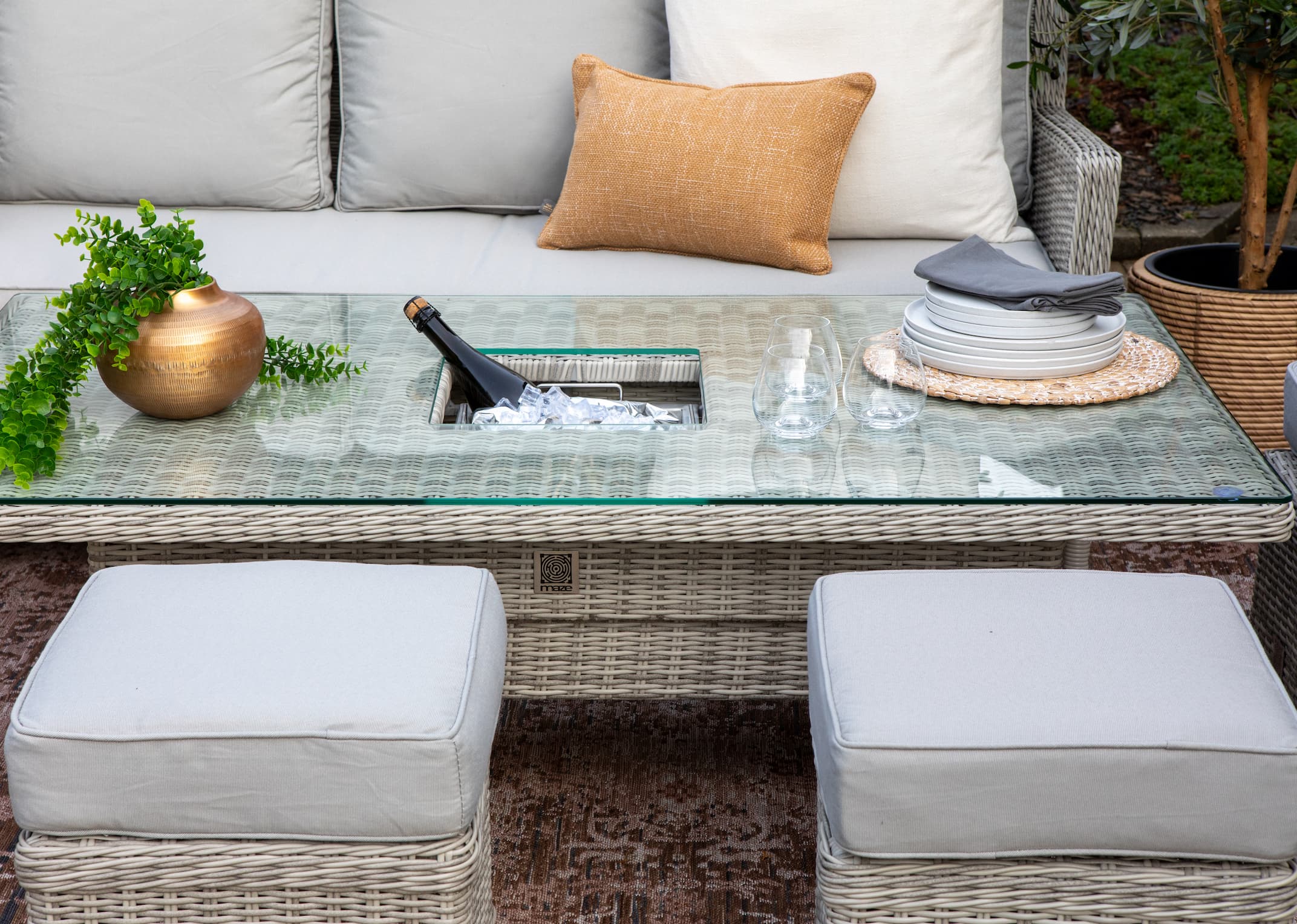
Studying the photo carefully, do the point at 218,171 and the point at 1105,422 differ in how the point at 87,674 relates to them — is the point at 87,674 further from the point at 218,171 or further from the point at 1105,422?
the point at 218,171

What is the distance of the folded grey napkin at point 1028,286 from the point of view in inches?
61.3

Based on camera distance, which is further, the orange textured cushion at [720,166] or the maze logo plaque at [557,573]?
the orange textured cushion at [720,166]

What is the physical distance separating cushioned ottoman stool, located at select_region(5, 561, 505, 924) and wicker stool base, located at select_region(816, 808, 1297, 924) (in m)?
0.34

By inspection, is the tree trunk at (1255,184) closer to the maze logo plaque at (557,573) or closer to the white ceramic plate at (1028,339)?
the white ceramic plate at (1028,339)

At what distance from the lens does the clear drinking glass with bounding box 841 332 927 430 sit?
1.48m

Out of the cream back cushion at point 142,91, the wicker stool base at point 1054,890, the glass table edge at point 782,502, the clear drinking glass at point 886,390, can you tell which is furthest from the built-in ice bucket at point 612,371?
the cream back cushion at point 142,91

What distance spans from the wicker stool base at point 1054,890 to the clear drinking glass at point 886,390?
54 centimetres

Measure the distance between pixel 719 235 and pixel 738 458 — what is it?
0.88 meters

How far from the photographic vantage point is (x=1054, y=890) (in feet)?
3.60

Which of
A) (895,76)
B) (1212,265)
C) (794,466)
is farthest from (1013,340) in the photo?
(1212,265)

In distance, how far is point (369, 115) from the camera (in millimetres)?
2482

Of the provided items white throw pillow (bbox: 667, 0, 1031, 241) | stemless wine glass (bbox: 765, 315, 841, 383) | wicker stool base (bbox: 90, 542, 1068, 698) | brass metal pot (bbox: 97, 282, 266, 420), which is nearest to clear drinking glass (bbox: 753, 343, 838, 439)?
stemless wine glass (bbox: 765, 315, 841, 383)

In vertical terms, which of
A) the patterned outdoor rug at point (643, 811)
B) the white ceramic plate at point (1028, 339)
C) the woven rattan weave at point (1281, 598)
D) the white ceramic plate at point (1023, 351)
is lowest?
the patterned outdoor rug at point (643, 811)

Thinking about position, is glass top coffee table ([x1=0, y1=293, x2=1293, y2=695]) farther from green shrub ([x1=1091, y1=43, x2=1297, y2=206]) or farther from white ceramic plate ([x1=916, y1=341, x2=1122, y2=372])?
green shrub ([x1=1091, y1=43, x2=1297, y2=206])
